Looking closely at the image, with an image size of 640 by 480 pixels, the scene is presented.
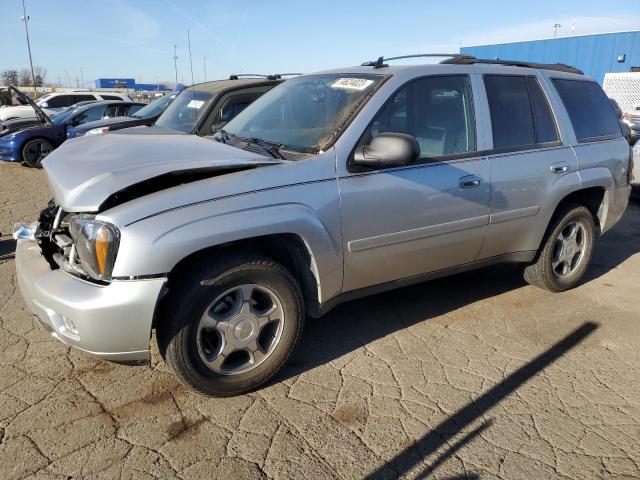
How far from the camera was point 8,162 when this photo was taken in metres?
12.5

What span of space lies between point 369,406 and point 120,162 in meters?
1.92

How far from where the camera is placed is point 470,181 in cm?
354

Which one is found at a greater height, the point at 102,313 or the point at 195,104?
the point at 195,104

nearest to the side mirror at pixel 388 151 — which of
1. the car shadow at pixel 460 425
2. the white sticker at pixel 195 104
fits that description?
the car shadow at pixel 460 425

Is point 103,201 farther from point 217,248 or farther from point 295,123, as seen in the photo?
point 295,123

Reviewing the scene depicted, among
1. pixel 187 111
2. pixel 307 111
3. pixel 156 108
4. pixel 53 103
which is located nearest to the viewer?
pixel 307 111

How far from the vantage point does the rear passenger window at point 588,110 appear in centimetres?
436

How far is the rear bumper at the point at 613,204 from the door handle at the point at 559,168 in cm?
73

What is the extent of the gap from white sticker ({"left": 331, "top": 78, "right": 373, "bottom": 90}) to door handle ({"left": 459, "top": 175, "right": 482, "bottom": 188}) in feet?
2.90

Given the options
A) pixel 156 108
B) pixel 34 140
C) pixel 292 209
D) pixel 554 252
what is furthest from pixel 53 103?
pixel 292 209

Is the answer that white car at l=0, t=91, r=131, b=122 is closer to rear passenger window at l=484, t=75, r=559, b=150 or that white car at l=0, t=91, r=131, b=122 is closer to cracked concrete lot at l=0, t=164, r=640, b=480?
cracked concrete lot at l=0, t=164, r=640, b=480

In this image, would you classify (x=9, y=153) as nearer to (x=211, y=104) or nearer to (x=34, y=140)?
(x=34, y=140)

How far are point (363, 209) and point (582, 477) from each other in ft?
5.65

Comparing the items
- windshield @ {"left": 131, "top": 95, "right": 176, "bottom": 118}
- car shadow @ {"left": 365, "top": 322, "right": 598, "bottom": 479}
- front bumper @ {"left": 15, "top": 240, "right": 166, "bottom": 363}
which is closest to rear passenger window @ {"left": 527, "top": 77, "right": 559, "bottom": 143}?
car shadow @ {"left": 365, "top": 322, "right": 598, "bottom": 479}
